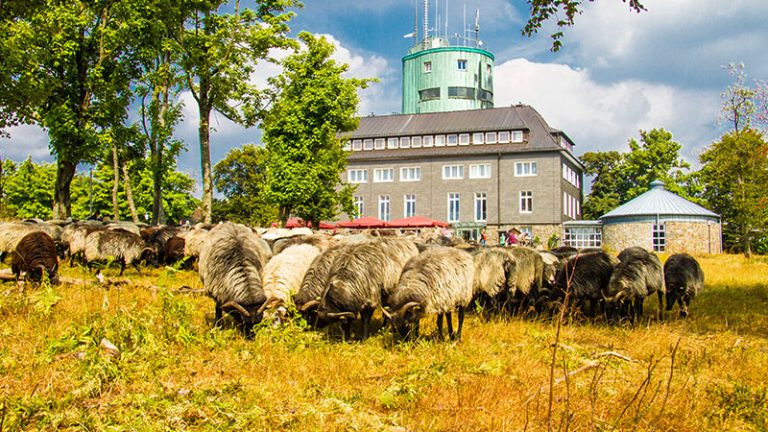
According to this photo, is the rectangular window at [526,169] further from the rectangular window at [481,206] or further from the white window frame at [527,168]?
the rectangular window at [481,206]

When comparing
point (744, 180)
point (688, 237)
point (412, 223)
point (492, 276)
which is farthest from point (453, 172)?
point (492, 276)

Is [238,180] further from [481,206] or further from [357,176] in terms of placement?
[481,206]

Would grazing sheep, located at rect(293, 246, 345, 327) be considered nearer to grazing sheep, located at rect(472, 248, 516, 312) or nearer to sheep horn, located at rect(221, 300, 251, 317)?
sheep horn, located at rect(221, 300, 251, 317)

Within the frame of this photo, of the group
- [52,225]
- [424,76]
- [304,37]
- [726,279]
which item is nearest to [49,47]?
[52,225]

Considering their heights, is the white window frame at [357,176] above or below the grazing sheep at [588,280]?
above

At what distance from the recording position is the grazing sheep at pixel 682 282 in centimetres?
1186

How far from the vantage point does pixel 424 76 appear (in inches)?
3219

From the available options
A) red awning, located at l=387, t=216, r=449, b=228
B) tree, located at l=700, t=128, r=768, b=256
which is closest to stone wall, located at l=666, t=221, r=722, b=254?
tree, located at l=700, t=128, r=768, b=256

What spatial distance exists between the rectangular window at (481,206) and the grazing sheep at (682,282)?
1776 inches

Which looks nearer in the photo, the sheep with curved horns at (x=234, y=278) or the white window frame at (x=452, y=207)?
the sheep with curved horns at (x=234, y=278)

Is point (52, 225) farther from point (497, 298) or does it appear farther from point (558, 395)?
point (558, 395)

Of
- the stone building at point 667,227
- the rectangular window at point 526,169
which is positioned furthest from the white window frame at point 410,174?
the stone building at point 667,227

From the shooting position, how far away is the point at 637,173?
214ft

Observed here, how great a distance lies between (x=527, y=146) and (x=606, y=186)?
74.3ft
